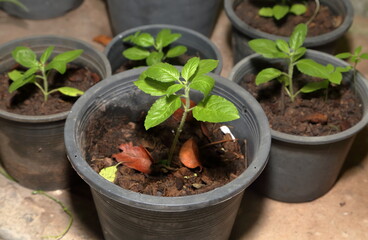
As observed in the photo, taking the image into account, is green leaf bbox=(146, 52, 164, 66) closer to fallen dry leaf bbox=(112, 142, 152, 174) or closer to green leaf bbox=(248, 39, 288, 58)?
green leaf bbox=(248, 39, 288, 58)

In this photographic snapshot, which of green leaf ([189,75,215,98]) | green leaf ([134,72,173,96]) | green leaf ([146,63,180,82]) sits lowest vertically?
green leaf ([134,72,173,96])

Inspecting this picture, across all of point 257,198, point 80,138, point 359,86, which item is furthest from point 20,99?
point 359,86

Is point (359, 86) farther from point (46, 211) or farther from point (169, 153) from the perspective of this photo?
point (46, 211)

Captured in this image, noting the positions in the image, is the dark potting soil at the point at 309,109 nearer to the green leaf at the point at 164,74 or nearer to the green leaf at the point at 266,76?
the green leaf at the point at 266,76

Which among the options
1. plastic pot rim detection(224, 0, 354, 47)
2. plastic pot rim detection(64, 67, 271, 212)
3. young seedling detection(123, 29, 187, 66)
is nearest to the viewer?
plastic pot rim detection(64, 67, 271, 212)

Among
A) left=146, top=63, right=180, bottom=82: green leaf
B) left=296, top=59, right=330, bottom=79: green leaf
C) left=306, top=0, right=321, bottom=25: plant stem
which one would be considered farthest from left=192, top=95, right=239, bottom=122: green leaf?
left=306, top=0, right=321, bottom=25: plant stem

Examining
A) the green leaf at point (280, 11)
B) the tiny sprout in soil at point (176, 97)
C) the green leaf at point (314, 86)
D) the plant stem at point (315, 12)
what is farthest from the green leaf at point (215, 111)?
the plant stem at point (315, 12)
